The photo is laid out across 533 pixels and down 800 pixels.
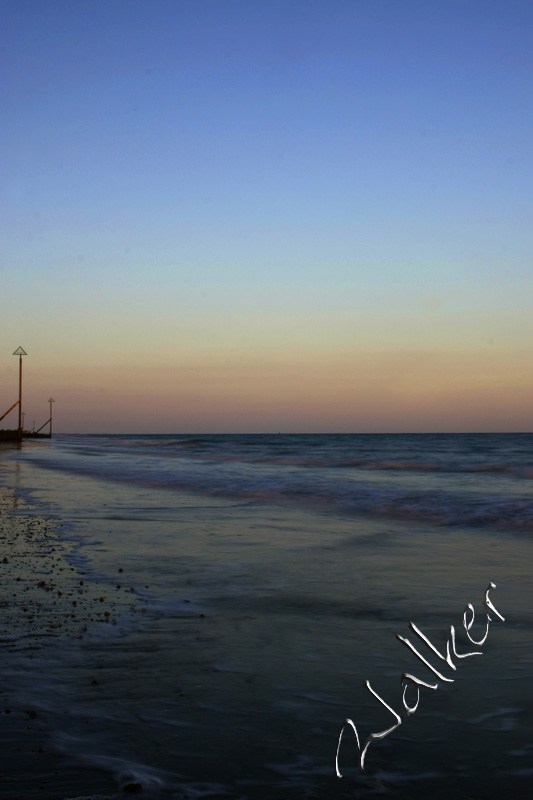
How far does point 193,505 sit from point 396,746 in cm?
1113

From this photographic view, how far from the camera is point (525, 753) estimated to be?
304 centimetres

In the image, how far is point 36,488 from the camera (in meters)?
16.7

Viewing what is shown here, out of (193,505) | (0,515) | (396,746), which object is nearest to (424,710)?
(396,746)

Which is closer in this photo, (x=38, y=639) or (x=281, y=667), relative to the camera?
(x=281, y=667)

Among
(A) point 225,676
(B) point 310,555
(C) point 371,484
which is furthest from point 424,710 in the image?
(C) point 371,484

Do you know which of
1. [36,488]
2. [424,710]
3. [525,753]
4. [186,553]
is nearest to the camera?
[525,753]

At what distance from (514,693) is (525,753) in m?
0.74

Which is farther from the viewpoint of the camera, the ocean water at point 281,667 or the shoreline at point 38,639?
the ocean water at point 281,667

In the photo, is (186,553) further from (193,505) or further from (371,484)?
(371,484)

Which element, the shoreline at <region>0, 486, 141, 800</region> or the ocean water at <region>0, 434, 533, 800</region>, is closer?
the shoreline at <region>0, 486, 141, 800</region>

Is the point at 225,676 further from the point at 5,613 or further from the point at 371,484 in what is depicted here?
the point at 371,484

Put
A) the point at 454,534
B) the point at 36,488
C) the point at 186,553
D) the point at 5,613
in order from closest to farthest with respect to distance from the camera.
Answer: the point at 5,613
the point at 186,553
the point at 454,534
the point at 36,488

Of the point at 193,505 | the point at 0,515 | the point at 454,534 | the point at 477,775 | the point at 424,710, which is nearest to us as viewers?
the point at 477,775

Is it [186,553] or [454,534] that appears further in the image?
[454,534]
